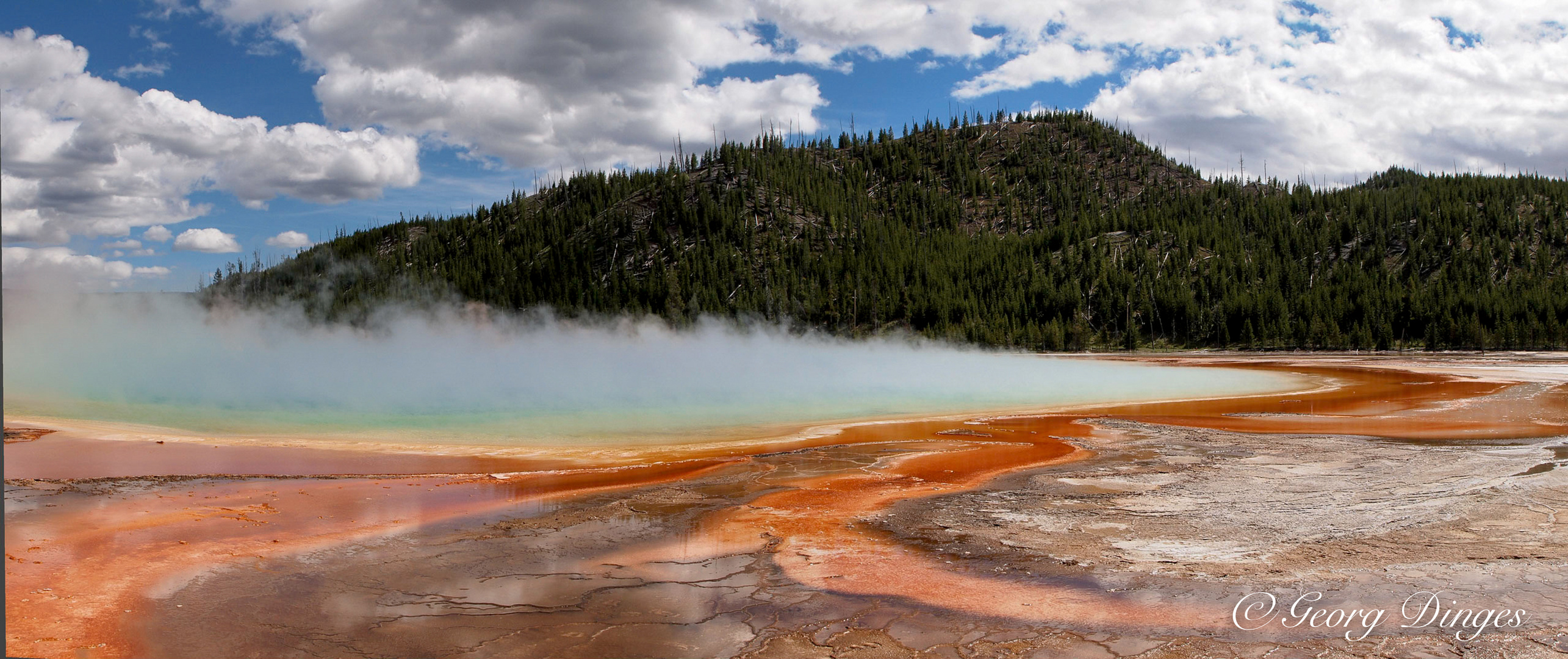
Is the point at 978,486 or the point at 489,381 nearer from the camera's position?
the point at 978,486

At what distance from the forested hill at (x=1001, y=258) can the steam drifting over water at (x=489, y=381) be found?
2055cm

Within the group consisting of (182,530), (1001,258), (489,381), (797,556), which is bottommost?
(797,556)

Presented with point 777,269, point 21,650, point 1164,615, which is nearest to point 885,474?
point 1164,615

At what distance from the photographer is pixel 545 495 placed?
1366cm

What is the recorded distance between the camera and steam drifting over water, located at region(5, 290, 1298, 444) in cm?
2634

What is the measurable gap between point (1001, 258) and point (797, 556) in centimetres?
11706

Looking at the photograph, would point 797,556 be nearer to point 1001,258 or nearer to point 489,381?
point 489,381

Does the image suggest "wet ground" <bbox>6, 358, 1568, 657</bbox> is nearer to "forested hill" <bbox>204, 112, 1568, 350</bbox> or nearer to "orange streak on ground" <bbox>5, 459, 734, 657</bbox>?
"orange streak on ground" <bbox>5, 459, 734, 657</bbox>

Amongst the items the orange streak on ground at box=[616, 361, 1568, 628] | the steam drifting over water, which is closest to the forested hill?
the steam drifting over water

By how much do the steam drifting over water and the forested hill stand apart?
809 inches

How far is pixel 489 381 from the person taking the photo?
4309 centimetres

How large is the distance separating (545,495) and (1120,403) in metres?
23.7

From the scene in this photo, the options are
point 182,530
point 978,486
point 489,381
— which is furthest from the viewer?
point 489,381

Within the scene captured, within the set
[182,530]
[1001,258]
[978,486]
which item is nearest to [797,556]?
[978,486]
